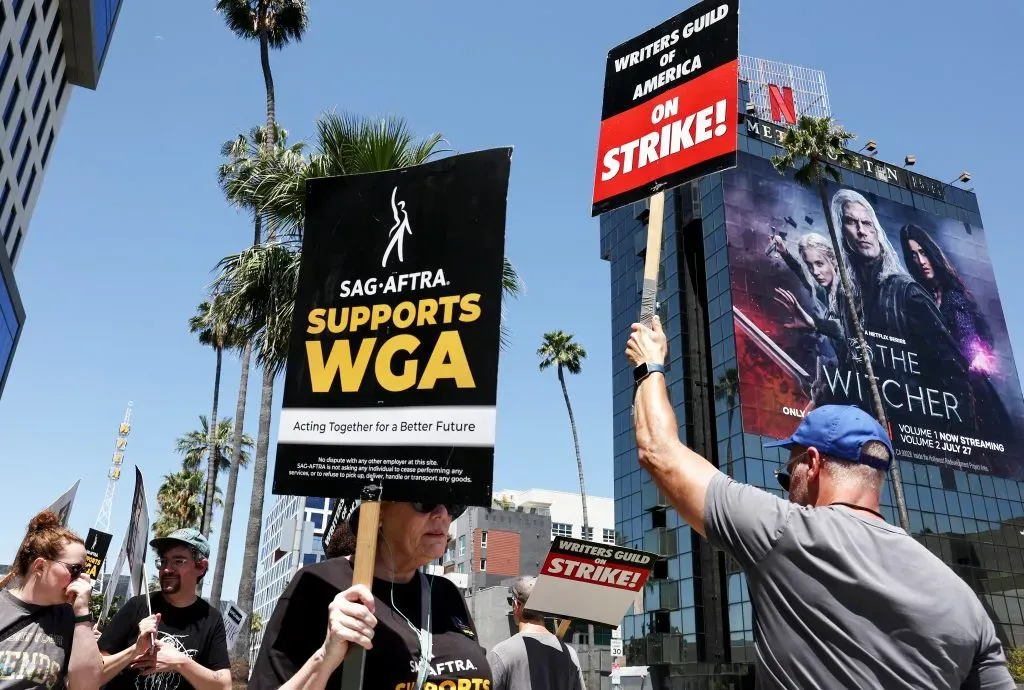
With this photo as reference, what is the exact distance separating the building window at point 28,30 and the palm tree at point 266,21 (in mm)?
14252

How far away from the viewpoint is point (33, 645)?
373 centimetres

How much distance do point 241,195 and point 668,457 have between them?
12.7m

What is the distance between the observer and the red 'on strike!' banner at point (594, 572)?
19.2ft

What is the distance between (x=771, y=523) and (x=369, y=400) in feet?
4.90

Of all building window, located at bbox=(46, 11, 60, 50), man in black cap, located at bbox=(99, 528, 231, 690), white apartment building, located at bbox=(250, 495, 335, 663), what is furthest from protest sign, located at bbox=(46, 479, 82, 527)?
white apartment building, located at bbox=(250, 495, 335, 663)

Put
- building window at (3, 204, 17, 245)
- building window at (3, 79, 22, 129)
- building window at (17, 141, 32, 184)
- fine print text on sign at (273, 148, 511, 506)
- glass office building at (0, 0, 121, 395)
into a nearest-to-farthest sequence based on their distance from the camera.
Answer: fine print text on sign at (273, 148, 511, 506) < glass office building at (0, 0, 121, 395) < building window at (3, 79, 22, 129) < building window at (3, 204, 17, 245) < building window at (17, 141, 32, 184)

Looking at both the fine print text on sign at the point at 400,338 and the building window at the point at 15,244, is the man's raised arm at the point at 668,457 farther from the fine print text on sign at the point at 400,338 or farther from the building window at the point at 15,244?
the building window at the point at 15,244

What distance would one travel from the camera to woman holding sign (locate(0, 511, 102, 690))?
3670 millimetres

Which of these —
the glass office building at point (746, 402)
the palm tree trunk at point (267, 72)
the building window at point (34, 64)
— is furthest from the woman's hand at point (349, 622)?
the glass office building at point (746, 402)

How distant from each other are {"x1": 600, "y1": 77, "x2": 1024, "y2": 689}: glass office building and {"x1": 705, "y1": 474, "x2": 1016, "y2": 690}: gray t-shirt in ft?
132

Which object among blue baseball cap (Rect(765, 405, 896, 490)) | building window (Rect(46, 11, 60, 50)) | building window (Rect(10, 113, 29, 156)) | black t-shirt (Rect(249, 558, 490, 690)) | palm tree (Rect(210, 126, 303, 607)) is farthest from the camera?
building window (Rect(46, 11, 60, 50))

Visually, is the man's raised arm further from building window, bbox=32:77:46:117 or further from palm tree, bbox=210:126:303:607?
building window, bbox=32:77:46:117

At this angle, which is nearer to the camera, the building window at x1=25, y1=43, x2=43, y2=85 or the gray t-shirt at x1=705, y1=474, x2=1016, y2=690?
the gray t-shirt at x1=705, y1=474, x2=1016, y2=690

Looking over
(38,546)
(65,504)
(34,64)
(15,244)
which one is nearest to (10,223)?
(15,244)
